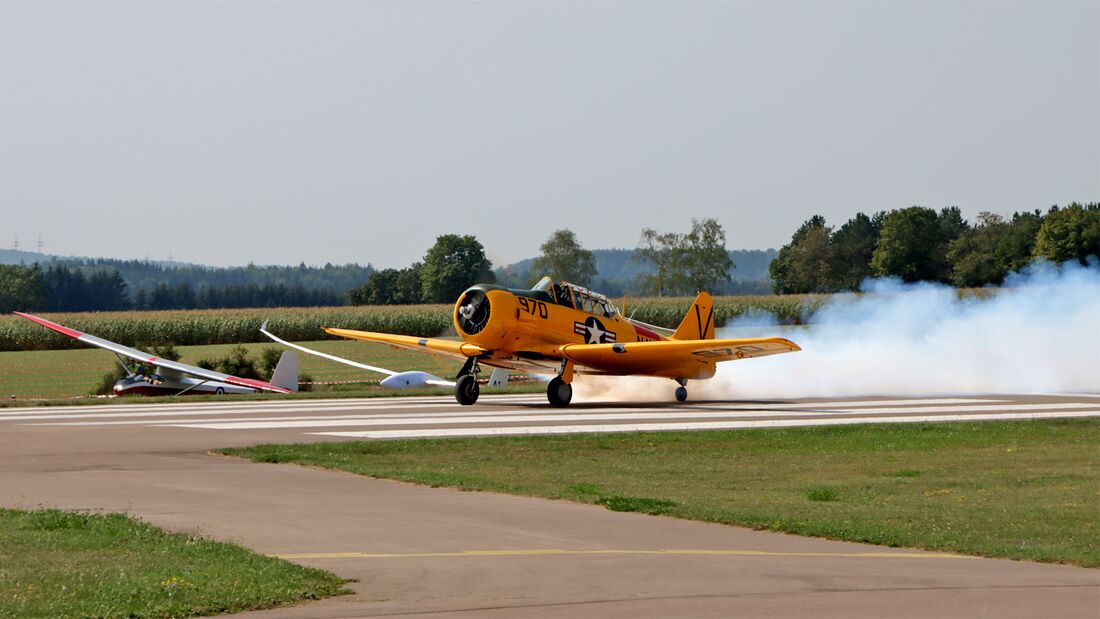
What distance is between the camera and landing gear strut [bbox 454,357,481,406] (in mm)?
31781

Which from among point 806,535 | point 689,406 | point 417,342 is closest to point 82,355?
point 417,342

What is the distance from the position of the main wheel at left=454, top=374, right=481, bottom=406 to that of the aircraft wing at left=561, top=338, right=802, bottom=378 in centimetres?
244

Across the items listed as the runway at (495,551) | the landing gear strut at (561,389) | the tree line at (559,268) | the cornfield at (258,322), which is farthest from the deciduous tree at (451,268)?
the runway at (495,551)

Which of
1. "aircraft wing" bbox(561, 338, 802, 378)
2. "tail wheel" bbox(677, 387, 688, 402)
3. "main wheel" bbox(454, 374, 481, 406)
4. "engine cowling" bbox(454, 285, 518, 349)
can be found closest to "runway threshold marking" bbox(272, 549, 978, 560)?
"aircraft wing" bbox(561, 338, 802, 378)

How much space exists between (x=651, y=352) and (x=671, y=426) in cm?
657

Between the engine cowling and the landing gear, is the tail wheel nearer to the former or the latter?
the landing gear

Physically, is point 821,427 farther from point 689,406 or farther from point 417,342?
point 417,342

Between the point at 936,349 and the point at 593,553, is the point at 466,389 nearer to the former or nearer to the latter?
the point at 936,349

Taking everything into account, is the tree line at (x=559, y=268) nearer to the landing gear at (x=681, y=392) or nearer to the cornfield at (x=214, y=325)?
the cornfield at (x=214, y=325)

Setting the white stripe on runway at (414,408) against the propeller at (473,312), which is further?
the propeller at (473,312)

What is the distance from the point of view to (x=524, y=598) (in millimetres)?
9031

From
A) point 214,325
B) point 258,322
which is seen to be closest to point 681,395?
point 258,322

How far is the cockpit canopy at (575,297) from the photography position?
3222cm

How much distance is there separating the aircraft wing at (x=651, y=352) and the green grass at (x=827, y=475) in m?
6.20
